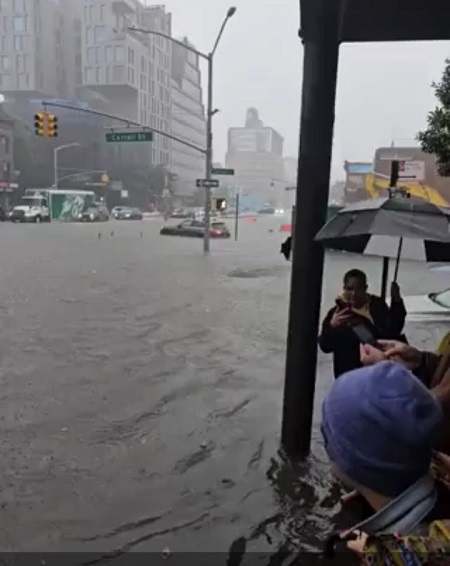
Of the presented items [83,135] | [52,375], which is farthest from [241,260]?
[83,135]

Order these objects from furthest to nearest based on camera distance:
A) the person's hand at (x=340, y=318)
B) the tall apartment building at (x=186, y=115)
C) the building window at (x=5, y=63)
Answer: the tall apartment building at (x=186, y=115) < the building window at (x=5, y=63) < the person's hand at (x=340, y=318)

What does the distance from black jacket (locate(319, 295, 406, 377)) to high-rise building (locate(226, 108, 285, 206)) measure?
95426 millimetres

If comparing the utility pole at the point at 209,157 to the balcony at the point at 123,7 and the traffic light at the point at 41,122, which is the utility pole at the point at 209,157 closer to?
the traffic light at the point at 41,122

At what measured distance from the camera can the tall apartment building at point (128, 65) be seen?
331 feet

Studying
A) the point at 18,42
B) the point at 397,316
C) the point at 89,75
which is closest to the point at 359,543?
the point at 397,316

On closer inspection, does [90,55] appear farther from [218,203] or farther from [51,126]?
[51,126]

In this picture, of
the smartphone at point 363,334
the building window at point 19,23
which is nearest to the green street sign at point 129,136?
the smartphone at point 363,334

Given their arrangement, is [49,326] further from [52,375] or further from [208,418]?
[208,418]

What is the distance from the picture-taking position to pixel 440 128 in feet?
21.4

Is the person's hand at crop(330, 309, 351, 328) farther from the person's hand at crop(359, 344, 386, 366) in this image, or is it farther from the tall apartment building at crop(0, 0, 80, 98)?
the tall apartment building at crop(0, 0, 80, 98)

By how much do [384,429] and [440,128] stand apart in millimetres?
5606

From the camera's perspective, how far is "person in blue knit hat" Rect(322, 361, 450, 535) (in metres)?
1.58

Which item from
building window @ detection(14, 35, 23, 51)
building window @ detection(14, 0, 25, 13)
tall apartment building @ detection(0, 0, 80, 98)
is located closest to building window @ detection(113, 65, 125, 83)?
tall apartment building @ detection(0, 0, 80, 98)

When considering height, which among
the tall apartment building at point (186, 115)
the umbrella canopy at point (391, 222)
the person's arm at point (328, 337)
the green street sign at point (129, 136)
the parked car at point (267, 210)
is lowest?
the parked car at point (267, 210)
